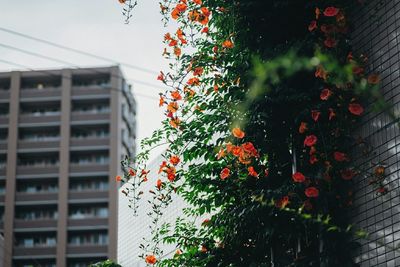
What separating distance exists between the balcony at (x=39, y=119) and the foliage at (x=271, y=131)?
51.5 metres

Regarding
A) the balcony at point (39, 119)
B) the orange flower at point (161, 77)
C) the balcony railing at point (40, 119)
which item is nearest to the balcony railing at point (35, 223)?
the balcony at point (39, 119)

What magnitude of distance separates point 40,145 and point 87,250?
9.87 metres

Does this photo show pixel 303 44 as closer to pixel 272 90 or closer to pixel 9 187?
pixel 272 90

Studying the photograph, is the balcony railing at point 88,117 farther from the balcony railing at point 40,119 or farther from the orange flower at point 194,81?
the orange flower at point 194,81

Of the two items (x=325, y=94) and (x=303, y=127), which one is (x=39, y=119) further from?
(x=325, y=94)

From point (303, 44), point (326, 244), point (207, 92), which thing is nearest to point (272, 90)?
point (303, 44)

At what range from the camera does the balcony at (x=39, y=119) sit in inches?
2275

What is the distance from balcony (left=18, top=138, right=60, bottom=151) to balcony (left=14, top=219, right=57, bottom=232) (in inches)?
233

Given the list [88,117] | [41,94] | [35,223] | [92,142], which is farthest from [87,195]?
[41,94]

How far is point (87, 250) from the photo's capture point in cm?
5331

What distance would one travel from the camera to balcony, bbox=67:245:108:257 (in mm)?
53125

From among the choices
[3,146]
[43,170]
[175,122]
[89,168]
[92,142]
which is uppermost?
[3,146]

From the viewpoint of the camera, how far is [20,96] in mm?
57812

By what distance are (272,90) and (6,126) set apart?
54.3m
